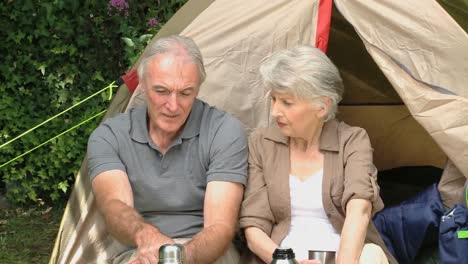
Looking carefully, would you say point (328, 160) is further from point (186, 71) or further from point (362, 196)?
→ point (186, 71)

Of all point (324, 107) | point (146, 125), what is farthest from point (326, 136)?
point (146, 125)

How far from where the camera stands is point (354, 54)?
3920 mm

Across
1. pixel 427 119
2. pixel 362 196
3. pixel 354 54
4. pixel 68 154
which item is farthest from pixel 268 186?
pixel 68 154

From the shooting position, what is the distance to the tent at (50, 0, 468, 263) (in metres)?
2.88

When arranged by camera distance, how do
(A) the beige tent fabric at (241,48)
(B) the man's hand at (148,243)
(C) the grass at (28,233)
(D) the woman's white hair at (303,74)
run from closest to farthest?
1. (B) the man's hand at (148,243)
2. (D) the woman's white hair at (303,74)
3. (A) the beige tent fabric at (241,48)
4. (C) the grass at (28,233)

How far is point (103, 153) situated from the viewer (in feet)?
9.55

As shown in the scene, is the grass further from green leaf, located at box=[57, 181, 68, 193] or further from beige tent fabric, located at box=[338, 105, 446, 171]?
beige tent fabric, located at box=[338, 105, 446, 171]

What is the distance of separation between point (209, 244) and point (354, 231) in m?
0.43

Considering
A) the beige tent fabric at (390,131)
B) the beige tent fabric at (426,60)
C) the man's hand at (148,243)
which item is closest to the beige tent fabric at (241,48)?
the beige tent fabric at (426,60)

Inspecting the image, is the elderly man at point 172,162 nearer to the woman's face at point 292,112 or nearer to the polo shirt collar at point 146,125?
the polo shirt collar at point 146,125

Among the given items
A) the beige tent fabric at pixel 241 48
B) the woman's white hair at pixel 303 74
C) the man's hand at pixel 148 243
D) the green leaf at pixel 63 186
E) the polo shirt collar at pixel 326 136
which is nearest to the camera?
the man's hand at pixel 148 243

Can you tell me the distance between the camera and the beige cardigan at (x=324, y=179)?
2781mm

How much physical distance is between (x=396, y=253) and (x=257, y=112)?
2.30 feet

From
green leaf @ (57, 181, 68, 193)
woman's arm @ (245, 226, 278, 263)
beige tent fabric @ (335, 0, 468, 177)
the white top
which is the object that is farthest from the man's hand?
green leaf @ (57, 181, 68, 193)
